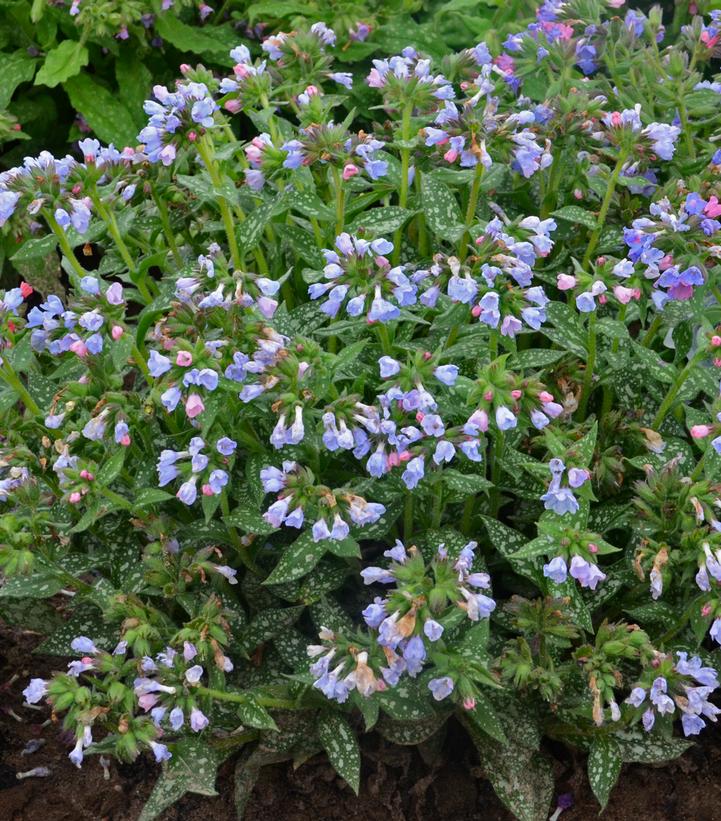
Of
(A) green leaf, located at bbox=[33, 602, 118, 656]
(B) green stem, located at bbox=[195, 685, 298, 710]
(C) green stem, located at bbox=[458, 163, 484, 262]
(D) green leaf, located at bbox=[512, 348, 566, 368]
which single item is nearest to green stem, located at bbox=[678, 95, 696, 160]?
(C) green stem, located at bbox=[458, 163, 484, 262]

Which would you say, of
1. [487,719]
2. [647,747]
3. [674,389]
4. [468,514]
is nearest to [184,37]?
[468,514]

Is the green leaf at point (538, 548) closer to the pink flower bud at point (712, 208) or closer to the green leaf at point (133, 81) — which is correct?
the pink flower bud at point (712, 208)

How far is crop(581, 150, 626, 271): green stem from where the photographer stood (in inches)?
99.7

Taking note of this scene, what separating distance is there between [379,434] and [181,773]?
914 millimetres

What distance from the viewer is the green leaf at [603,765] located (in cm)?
244

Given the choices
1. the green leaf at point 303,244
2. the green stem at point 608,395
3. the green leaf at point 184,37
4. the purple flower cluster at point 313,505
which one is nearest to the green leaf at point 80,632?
the purple flower cluster at point 313,505

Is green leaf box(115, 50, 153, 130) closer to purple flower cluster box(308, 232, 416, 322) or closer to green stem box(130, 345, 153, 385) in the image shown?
green stem box(130, 345, 153, 385)

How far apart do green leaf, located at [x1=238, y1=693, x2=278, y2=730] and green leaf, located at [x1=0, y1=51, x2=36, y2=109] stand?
2928 millimetres

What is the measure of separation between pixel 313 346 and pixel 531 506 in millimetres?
822

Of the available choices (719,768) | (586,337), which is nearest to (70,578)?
(586,337)

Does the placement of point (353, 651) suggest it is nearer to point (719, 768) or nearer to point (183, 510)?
point (183, 510)

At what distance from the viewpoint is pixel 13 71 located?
174 inches

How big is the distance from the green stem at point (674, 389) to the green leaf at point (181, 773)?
1309 millimetres

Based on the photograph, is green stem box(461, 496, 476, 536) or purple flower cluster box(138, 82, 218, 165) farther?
green stem box(461, 496, 476, 536)
